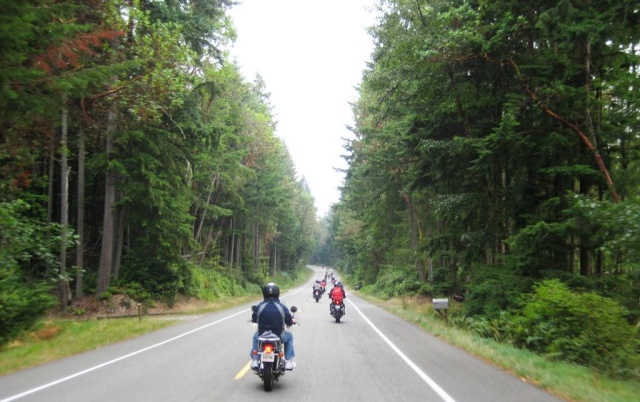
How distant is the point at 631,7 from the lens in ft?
37.6

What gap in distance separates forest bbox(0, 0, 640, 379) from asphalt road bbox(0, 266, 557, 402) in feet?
10.4

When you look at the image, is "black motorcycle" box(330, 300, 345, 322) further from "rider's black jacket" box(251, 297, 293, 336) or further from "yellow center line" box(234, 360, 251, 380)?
"rider's black jacket" box(251, 297, 293, 336)

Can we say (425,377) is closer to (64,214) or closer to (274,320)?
(274,320)

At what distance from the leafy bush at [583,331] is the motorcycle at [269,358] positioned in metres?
6.74

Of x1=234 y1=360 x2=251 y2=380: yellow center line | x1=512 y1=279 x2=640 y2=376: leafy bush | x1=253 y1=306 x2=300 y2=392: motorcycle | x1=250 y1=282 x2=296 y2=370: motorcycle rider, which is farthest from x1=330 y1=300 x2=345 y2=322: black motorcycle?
x1=253 y1=306 x2=300 y2=392: motorcycle

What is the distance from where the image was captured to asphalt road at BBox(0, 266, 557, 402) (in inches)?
265

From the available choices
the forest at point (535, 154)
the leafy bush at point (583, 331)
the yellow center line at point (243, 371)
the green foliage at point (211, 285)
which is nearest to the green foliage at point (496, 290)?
the forest at point (535, 154)

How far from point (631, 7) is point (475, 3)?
612 cm

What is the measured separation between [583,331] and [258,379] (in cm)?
795

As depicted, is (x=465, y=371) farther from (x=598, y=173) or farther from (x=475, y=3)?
(x=475, y=3)

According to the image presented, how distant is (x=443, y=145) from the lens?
1772 cm

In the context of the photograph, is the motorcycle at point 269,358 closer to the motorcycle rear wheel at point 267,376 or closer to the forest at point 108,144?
the motorcycle rear wheel at point 267,376

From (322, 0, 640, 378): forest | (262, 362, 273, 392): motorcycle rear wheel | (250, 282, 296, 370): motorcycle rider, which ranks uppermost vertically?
(322, 0, 640, 378): forest

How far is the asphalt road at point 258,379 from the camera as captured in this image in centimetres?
672
